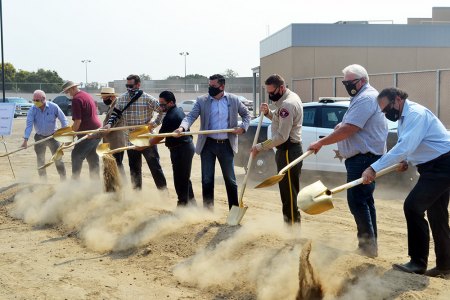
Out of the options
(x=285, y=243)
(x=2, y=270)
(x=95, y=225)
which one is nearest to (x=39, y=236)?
(x=95, y=225)

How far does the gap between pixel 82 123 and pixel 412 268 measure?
6.59 metres

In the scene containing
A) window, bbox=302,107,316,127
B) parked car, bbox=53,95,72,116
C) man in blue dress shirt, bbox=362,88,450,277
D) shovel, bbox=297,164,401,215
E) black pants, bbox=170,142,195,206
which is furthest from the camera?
parked car, bbox=53,95,72,116

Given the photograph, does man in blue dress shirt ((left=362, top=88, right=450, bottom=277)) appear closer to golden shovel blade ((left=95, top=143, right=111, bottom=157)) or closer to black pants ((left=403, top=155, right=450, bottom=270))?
black pants ((left=403, top=155, right=450, bottom=270))

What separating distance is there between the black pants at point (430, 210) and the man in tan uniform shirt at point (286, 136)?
5.23ft

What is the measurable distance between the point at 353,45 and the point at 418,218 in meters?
26.6

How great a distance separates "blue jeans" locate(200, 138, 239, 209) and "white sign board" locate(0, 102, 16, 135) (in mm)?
6633

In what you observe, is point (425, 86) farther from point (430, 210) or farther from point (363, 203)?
point (430, 210)

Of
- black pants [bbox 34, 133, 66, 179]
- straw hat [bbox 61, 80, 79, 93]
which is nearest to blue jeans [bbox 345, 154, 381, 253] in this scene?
straw hat [bbox 61, 80, 79, 93]

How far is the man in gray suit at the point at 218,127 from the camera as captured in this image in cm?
748

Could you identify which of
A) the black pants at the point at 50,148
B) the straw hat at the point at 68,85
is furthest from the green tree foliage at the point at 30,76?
the straw hat at the point at 68,85

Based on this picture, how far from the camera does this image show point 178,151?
791 centimetres

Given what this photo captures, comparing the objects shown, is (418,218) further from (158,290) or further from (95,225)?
(95,225)

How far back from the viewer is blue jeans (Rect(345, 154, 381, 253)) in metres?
5.70

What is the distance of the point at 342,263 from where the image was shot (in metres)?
5.08
